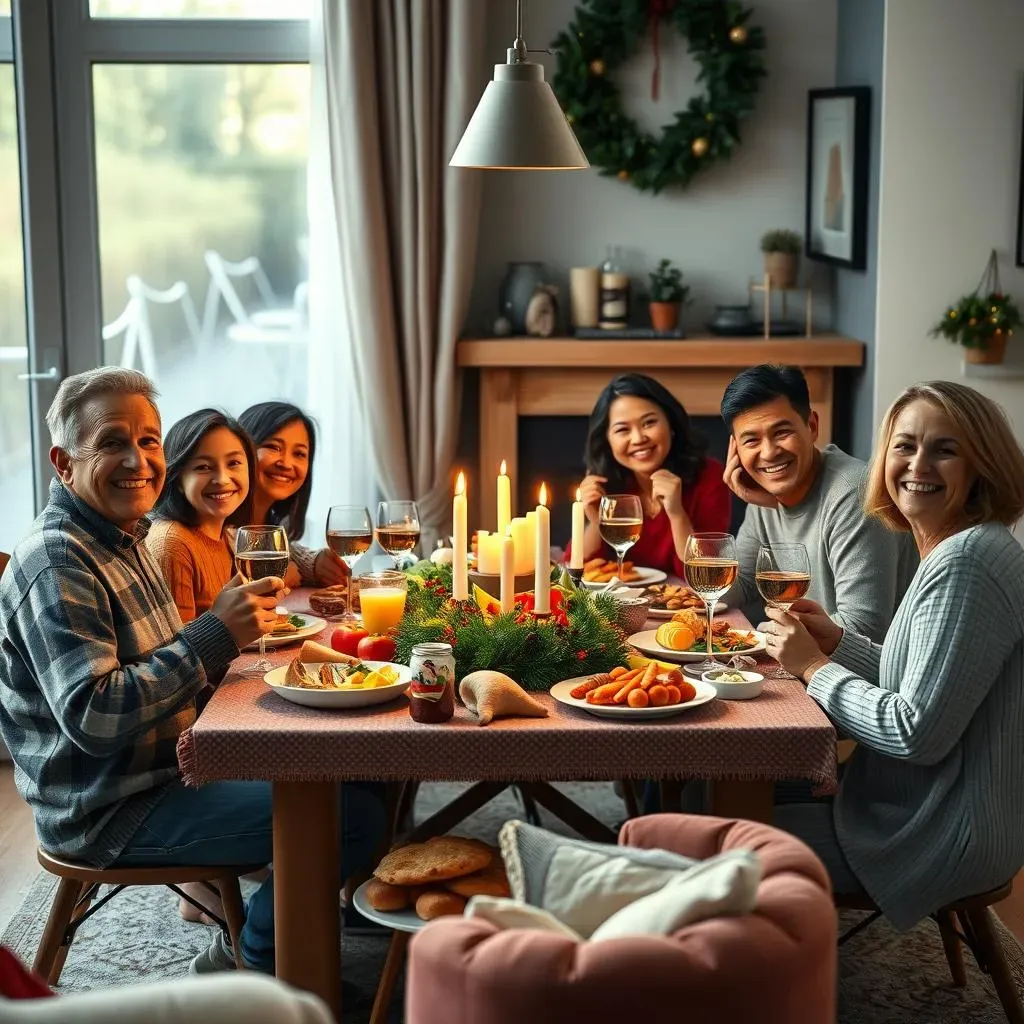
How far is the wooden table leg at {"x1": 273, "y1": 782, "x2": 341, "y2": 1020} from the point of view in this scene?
221cm

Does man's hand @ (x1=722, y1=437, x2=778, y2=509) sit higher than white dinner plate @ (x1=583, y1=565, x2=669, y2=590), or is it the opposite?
man's hand @ (x1=722, y1=437, x2=778, y2=509)

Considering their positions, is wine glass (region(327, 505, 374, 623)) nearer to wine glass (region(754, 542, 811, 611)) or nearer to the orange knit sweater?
the orange knit sweater

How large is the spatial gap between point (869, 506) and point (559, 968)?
51.7 inches

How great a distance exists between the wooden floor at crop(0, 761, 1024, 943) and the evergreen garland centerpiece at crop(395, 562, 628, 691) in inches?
49.6

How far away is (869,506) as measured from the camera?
7.98 ft

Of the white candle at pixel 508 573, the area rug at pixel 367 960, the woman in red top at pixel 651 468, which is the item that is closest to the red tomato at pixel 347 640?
the white candle at pixel 508 573

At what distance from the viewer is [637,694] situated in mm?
2146

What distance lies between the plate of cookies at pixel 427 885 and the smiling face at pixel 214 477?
0.90 meters

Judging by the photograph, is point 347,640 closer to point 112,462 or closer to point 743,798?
point 112,462

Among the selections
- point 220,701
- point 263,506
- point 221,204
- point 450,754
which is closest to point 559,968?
point 450,754

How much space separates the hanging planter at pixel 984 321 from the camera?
13.0 feet

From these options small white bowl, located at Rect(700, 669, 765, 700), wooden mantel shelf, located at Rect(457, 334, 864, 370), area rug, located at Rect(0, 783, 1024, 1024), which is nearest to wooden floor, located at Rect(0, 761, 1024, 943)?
area rug, located at Rect(0, 783, 1024, 1024)

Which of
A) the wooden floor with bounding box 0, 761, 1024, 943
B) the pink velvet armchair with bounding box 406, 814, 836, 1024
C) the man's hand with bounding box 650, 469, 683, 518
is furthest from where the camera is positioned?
the man's hand with bounding box 650, 469, 683, 518

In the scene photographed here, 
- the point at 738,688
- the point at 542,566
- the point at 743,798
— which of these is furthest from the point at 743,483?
the point at 743,798
